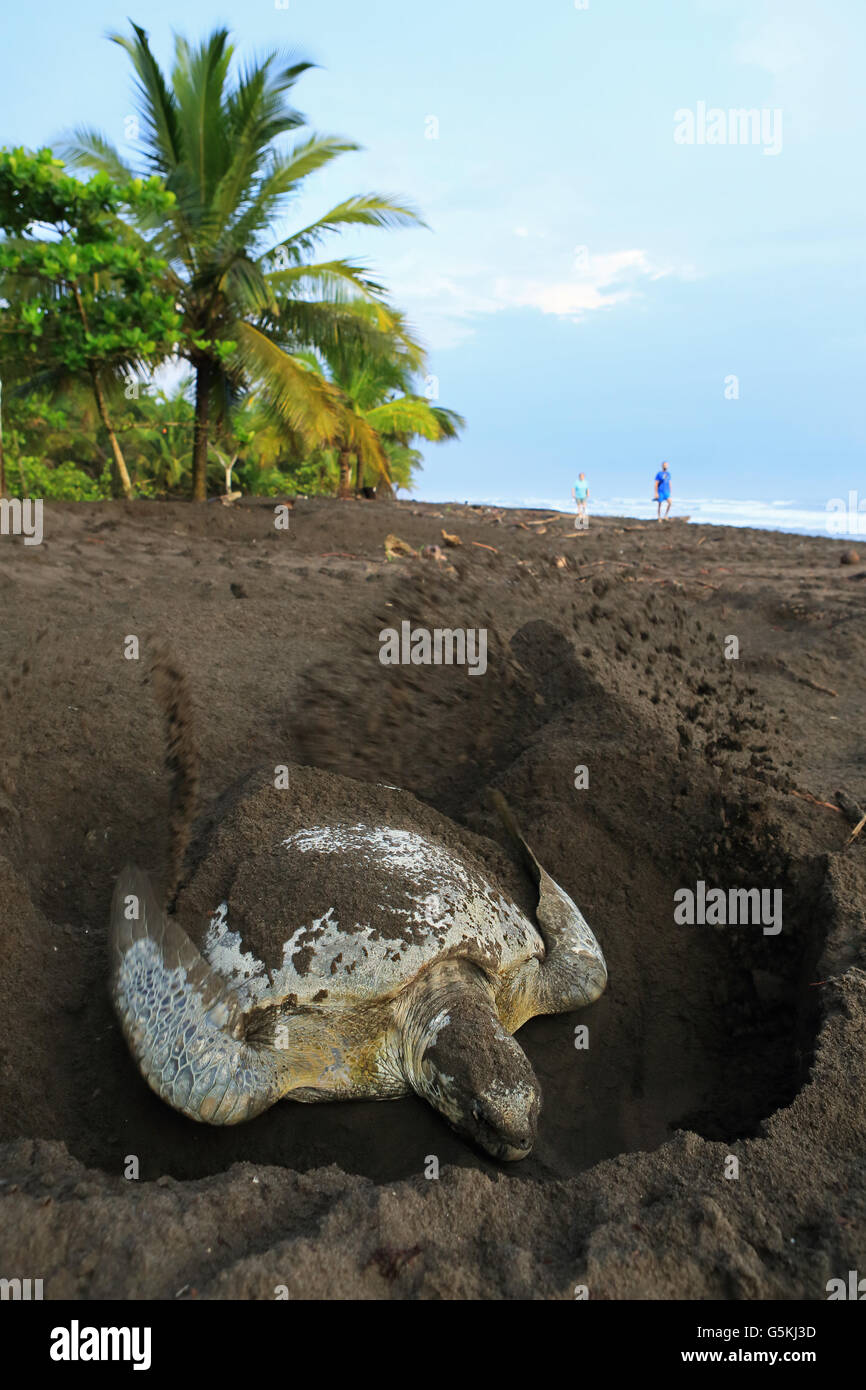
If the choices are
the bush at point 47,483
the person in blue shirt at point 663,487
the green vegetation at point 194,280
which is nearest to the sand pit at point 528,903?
the green vegetation at point 194,280

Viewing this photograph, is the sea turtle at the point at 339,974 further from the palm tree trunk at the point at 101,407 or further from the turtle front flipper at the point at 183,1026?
the palm tree trunk at the point at 101,407

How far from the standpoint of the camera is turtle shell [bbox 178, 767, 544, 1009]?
2.38m

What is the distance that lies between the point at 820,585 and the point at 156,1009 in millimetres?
8046

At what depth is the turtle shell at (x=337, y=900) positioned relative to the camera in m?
2.38

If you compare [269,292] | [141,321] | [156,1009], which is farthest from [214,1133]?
[269,292]

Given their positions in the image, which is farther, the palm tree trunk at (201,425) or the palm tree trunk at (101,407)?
the palm tree trunk at (201,425)

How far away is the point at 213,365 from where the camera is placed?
12.9 m

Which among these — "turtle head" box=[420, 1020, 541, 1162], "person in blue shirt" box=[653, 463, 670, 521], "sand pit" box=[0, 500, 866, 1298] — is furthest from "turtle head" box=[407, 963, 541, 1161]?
"person in blue shirt" box=[653, 463, 670, 521]

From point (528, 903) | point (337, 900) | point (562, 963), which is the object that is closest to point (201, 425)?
point (528, 903)

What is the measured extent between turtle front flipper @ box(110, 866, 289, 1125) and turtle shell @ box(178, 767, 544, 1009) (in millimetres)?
94

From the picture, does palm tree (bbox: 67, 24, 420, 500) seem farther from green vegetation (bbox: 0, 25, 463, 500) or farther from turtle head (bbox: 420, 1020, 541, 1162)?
turtle head (bbox: 420, 1020, 541, 1162)

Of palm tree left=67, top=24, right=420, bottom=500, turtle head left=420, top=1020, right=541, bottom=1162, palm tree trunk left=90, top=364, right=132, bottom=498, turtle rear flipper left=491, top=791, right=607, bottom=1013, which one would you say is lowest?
turtle head left=420, top=1020, right=541, bottom=1162

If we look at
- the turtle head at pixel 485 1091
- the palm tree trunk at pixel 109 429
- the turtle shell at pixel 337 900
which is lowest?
the turtle head at pixel 485 1091
